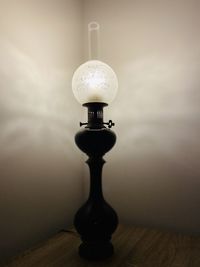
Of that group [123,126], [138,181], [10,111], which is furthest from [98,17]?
[138,181]

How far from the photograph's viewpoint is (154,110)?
121 cm

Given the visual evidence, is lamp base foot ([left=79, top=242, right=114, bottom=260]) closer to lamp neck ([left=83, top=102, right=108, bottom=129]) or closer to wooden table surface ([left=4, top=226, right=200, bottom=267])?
wooden table surface ([left=4, top=226, right=200, bottom=267])

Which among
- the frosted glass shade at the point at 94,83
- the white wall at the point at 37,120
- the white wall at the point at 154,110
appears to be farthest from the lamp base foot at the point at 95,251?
the frosted glass shade at the point at 94,83

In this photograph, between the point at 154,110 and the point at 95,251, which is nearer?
the point at 95,251

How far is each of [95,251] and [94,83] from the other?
591mm

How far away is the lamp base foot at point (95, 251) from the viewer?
906mm

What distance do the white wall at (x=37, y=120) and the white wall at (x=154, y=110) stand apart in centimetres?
20

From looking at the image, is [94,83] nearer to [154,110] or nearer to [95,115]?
[95,115]

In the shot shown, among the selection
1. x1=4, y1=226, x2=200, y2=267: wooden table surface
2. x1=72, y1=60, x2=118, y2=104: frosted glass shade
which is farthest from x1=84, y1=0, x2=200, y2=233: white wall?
x1=72, y1=60, x2=118, y2=104: frosted glass shade

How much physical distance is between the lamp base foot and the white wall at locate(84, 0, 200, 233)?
38 centimetres

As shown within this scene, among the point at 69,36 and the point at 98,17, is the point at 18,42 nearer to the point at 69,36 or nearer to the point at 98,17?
the point at 69,36

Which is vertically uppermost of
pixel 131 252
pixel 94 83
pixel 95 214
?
pixel 94 83

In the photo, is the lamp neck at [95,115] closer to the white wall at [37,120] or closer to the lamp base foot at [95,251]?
the white wall at [37,120]

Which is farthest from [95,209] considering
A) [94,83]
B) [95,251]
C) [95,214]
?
[94,83]
